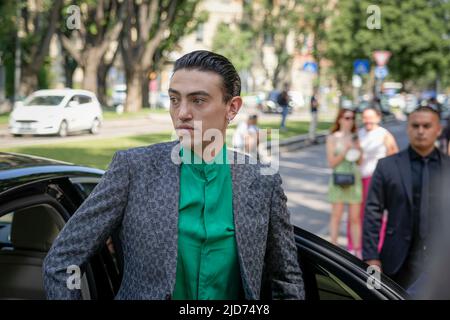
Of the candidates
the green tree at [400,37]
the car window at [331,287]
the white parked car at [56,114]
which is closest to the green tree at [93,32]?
the white parked car at [56,114]

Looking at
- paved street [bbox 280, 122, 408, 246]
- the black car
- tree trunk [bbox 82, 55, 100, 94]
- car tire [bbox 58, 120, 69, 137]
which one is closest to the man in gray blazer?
the black car

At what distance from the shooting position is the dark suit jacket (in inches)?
171

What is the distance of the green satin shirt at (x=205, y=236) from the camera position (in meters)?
1.94

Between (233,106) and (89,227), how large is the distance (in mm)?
561

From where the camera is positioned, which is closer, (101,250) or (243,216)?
(243,216)

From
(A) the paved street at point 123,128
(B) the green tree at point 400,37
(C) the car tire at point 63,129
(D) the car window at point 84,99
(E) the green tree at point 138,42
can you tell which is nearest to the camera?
(A) the paved street at point 123,128

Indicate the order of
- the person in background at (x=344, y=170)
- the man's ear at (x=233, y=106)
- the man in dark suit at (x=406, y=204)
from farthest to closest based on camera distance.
Answer: the person in background at (x=344, y=170)
the man in dark suit at (x=406, y=204)
the man's ear at (x=233, y=106)

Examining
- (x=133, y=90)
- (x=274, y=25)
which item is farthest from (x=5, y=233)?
(x=274, y=25)

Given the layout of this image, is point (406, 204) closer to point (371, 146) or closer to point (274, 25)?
point (371, 146)

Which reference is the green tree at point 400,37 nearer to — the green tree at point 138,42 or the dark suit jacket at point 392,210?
the green tree at point 138,42

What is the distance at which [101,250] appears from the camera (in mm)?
2557

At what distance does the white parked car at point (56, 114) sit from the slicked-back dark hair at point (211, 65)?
1264 cm

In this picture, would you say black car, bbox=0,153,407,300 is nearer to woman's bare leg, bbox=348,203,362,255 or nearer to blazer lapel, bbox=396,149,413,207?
blazer lapel, bbox=396,149,413,207

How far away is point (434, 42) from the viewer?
41094mm
